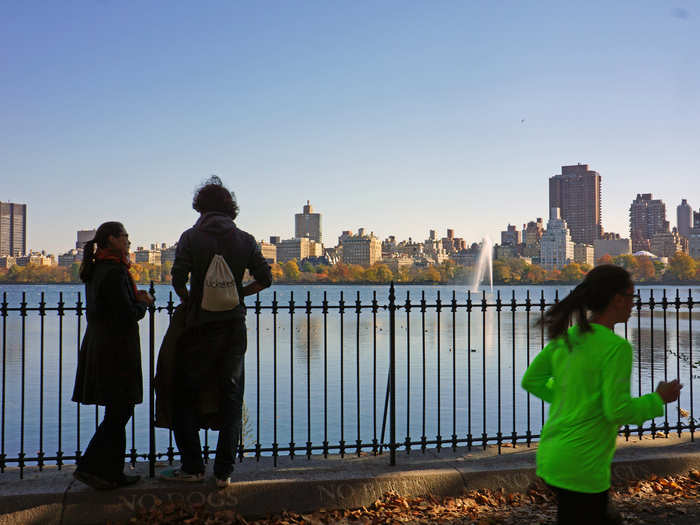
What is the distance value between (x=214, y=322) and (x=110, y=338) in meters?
0.71

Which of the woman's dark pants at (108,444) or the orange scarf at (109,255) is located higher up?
the orange scarf at (109,255)

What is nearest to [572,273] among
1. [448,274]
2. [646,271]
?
[646,271]

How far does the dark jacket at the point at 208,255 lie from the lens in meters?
4.78

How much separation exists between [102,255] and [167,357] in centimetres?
83

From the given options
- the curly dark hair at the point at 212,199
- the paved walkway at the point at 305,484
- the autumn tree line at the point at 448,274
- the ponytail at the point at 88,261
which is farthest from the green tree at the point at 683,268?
the ponytail at the point at 88,261

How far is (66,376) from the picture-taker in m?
25.5

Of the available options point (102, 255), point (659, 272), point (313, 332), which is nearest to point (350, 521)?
point (102, 255)

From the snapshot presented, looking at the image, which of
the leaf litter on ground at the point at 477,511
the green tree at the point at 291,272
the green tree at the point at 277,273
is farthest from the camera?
the green tree at the point at 291,272

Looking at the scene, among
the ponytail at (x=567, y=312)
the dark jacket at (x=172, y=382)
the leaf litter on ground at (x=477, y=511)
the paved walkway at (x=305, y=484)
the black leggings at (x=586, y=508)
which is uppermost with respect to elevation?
the ponytail at (x=567, y=312)

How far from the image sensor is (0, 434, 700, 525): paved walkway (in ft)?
15.9

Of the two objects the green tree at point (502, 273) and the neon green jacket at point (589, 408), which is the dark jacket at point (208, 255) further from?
the green tree at point (502, 273)

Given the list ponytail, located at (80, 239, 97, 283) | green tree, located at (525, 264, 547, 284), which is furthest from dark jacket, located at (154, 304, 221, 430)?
green tree, located at (525, 264, 547, 284)

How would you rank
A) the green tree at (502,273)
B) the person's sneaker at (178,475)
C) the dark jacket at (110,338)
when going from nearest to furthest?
the dark jacket at (110,338) → the person's sneaker at (178,475) → the green tree at (502,273)

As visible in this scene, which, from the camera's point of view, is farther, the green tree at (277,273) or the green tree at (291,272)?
the green tree at (291,272)
